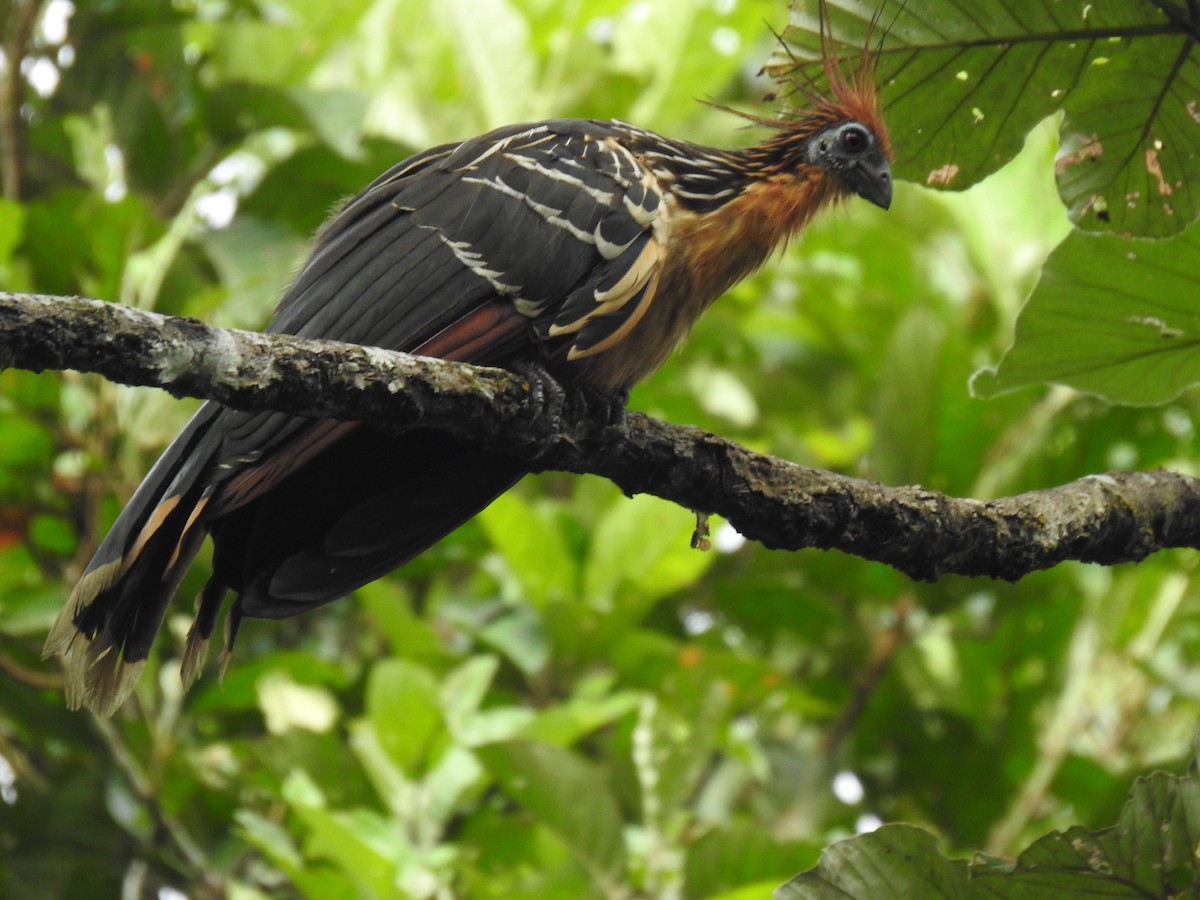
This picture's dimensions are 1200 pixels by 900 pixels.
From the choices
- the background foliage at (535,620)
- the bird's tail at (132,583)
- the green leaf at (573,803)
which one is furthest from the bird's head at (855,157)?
the green leaf at (573,803)

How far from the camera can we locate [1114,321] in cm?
245

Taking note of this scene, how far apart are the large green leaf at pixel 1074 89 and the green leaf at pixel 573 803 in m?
1.93

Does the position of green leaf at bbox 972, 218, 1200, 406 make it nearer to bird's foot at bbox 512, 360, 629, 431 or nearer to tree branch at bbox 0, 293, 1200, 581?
tree branch at bbox 0, 293, 1200, 581

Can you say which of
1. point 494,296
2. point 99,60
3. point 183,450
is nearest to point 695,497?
point 494,296

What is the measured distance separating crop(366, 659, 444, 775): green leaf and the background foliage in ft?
0.04

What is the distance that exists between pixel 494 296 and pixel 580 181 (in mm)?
376

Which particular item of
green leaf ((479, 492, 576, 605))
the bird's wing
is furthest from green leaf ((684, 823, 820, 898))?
the bird's wing

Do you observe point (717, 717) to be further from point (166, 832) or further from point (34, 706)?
point (34, 706)

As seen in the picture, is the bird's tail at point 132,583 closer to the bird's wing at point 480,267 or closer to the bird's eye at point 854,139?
the bird's wing at point 480,267

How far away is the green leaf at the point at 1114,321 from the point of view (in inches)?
95.5

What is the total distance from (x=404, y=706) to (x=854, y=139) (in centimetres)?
204

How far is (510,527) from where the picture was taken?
4.43 meters

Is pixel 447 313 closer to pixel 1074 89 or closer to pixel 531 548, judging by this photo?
pixel 1074 89

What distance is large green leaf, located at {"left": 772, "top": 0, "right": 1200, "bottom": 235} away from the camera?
236 cm
